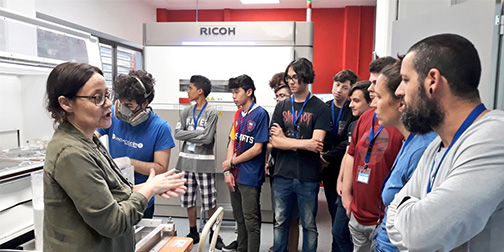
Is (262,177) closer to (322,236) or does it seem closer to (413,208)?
(322,236)

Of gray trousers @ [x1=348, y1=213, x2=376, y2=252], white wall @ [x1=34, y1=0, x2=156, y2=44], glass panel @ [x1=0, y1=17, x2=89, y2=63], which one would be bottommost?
gray trousers @ [x1=348, y1=213, x2=376, y2=252]

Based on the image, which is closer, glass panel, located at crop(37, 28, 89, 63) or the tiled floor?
glass panel, located at crop(37, 28, 89, 63)

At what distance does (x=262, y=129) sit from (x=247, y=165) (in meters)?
0.31

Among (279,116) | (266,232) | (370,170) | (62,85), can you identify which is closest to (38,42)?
(62,85)

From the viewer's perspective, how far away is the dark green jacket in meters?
0.91

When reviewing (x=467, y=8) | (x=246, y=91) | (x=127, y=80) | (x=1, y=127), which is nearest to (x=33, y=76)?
(x=1, y=127)

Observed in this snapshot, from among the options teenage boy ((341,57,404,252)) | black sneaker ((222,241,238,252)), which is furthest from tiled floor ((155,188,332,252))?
teenage boy ((341,57,404,252))

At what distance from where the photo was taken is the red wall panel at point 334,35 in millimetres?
5375

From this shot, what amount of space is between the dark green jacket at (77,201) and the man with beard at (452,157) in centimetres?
85

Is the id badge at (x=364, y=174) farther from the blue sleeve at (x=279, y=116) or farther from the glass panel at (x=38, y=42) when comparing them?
the glass panel at (x=38, y=42)

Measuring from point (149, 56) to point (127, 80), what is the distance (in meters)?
1.87

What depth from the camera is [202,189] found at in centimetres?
295

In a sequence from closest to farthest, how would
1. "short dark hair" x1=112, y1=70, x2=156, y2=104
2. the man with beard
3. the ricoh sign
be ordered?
the man with beard → "short dark hair" x1=112, y1=70, x2=156, y2=104 → the ricoh sign

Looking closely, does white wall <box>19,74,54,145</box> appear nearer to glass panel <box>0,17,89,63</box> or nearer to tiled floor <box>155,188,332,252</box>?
glass panel <box>0,17,89,63</box>
